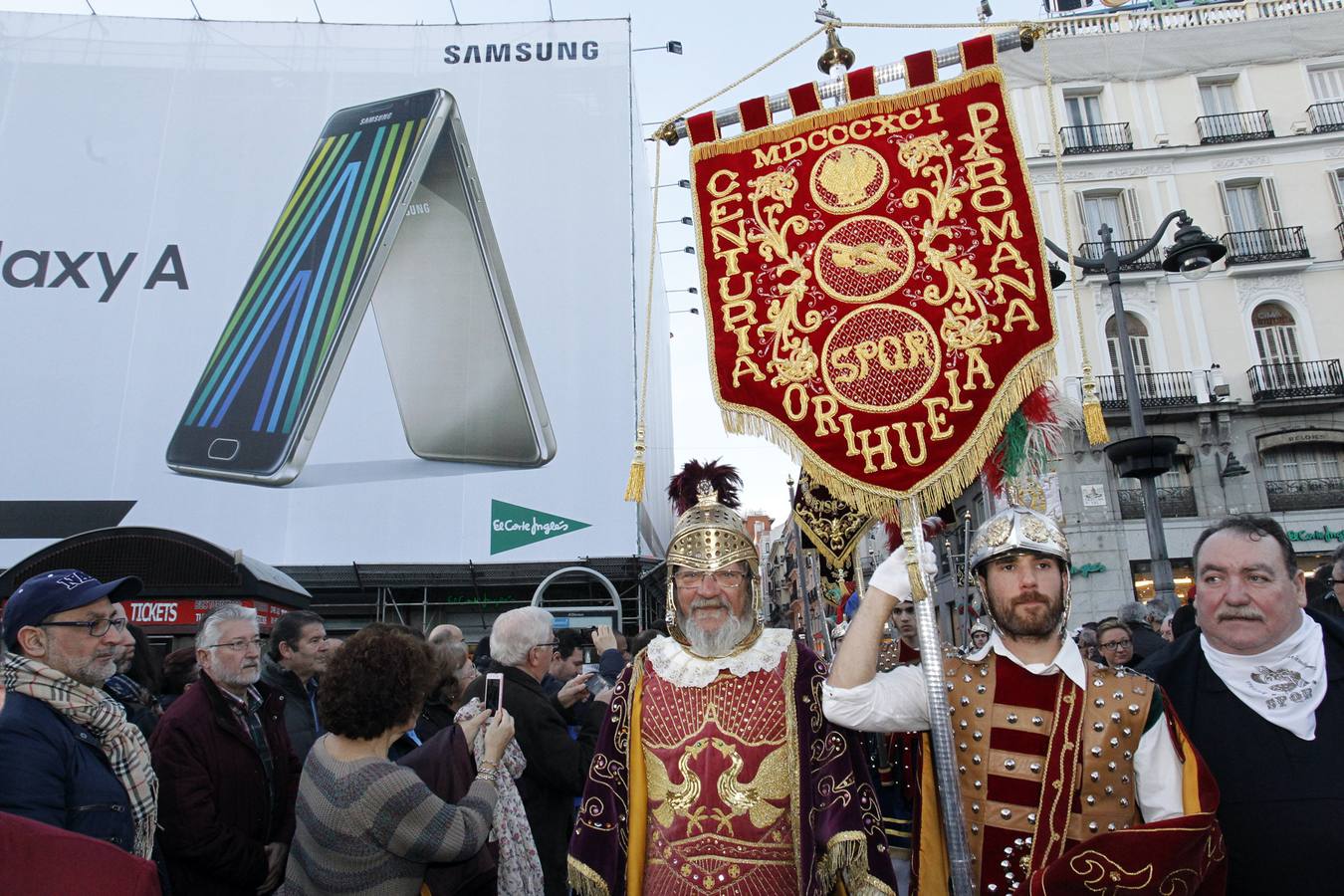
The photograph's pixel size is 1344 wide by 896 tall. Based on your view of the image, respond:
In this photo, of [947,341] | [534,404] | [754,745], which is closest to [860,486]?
[947,341]

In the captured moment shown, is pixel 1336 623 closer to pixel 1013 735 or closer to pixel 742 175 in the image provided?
pixel 1013 735

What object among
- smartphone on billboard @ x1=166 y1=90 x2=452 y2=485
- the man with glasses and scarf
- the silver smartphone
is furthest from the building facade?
the man with glasses and scarf

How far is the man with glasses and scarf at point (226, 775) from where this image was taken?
2760 mm

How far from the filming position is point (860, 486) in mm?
3051

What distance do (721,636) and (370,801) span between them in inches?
46.4

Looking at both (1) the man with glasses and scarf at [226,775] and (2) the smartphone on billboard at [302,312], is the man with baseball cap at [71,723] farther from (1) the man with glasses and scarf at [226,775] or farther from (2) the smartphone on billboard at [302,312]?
(2) the smartphone on billboard at [302,312]

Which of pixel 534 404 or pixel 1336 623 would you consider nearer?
pixel 1336 623

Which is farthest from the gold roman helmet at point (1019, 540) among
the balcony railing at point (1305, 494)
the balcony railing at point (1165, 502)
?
the balcony railing at point (1305, 494)

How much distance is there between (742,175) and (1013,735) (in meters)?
2.50

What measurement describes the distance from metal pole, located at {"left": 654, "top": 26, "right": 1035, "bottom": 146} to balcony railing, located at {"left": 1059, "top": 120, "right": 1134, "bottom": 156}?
56.4ft

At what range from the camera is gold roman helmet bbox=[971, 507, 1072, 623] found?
7.75 ft

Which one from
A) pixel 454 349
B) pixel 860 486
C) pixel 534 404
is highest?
pixel 454 349

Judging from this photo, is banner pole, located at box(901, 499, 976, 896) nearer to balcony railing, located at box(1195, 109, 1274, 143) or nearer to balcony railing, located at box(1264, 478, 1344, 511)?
balcony railing, located at box(1264, 478, 1344, 511)

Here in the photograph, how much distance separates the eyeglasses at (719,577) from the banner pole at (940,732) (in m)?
0.62
